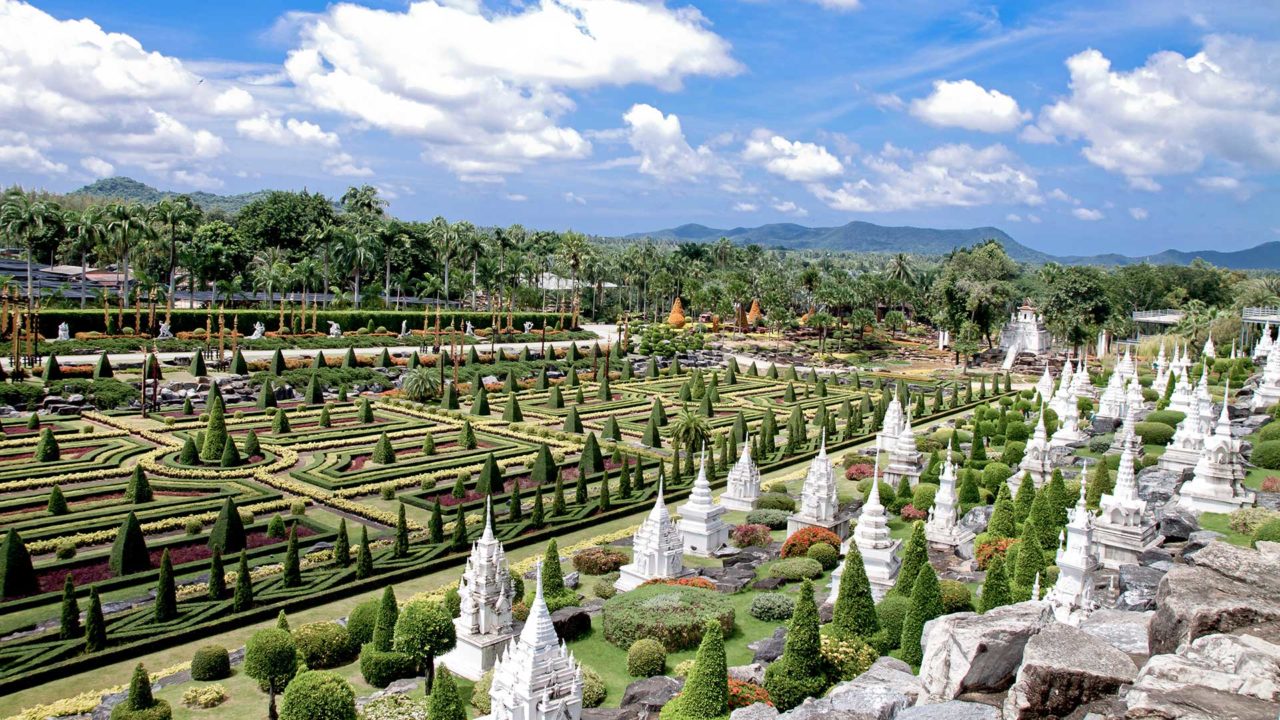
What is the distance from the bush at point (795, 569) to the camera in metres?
30.3

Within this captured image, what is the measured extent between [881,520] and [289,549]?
18.8m

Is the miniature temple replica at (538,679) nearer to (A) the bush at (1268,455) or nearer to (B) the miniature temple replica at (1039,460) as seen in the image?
(B) the miniature temple replica at (1039,460)

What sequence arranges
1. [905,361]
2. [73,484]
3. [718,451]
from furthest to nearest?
[905,361], [718,451], [73,484]

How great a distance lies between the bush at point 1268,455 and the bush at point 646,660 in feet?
119

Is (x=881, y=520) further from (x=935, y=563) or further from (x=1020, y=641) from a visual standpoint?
(x=1020, y=641)

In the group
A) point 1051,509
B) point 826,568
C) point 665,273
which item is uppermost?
point 665,273

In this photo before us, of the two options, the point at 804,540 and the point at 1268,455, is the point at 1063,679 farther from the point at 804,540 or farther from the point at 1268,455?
the point at 1268,455

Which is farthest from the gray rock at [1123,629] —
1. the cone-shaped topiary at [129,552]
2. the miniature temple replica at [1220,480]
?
the cone-shaped topiary at [129,552]

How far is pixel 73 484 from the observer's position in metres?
38.5

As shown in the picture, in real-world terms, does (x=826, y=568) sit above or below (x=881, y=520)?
below

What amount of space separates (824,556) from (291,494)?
73.2 feet

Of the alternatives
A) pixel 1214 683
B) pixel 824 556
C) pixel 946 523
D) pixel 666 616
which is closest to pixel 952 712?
pixel 1214 683

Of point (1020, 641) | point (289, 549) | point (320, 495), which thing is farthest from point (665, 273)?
point (1020, 641)

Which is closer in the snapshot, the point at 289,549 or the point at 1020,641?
the point at 1020,641
